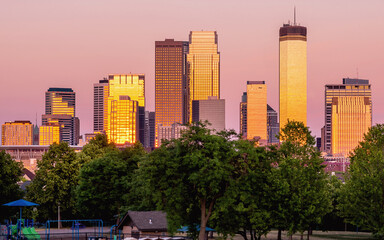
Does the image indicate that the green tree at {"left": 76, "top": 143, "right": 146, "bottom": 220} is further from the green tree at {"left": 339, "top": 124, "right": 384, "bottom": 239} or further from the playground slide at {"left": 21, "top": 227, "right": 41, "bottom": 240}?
the green tree at {"left": 339, "top": 124, "right": 384, "bottom": 239}

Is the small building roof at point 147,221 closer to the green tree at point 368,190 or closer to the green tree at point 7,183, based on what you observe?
the green tree at point 7,183

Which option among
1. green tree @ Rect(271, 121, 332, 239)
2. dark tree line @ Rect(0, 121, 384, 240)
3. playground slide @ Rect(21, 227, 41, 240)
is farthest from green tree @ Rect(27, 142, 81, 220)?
green tree @ Rect(271, 121, 332, 239)

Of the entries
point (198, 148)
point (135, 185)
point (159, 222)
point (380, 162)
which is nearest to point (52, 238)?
point (159, 222)

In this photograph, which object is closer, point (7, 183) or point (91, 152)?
point (7, 183)

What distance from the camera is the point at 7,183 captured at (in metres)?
101

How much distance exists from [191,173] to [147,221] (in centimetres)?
2202

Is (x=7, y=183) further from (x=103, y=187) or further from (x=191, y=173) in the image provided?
(x=191, y=173)

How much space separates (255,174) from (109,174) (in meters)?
49.3

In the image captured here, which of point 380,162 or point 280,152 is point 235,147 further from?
point 380,162

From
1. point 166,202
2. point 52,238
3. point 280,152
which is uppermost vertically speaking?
point 280,152

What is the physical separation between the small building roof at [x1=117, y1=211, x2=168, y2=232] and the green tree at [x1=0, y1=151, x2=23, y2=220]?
1837 centimetres

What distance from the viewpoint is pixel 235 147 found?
70625mm

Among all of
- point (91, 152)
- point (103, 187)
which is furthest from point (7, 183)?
point (91, 152)

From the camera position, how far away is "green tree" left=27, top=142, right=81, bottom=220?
111812 mm
